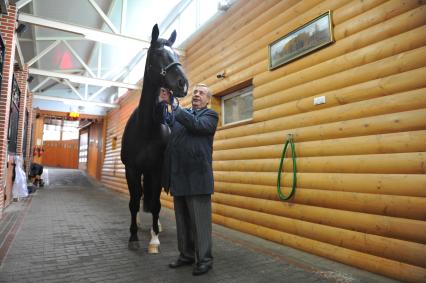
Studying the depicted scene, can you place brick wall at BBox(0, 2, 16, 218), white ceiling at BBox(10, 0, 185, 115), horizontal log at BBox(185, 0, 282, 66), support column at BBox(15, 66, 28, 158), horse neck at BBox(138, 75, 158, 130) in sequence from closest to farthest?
horse neck at BBox(138, 75, 158, 130) < horizontal log at BBox(185, 0, 282, 66) < brick wall at BBox(0, 2, 16, 218) < white ceiling at BBox(10, 0, 185, 115) < support column at BBox(15, 66, 28, 158)

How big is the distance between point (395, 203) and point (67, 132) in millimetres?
26426

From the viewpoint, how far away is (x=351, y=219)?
266 centimetres

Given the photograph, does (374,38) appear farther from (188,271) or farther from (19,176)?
(19,176)

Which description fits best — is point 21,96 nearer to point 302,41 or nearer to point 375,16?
point 302,41

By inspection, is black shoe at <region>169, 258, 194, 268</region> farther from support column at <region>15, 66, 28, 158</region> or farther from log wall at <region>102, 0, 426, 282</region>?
support column at <region>15, 66, 28, 158</region>

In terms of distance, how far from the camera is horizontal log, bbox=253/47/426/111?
2.29m

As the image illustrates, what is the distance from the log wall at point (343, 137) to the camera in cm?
226

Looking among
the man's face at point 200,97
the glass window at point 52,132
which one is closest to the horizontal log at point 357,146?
the man's face at point 200,97

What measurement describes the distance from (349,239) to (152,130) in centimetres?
217

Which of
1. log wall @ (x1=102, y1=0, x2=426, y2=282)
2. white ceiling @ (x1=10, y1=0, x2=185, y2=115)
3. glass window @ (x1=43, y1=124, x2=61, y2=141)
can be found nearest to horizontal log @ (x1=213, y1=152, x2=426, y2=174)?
log wall @ (x1=102, y1=0, x2=426, y2=282)

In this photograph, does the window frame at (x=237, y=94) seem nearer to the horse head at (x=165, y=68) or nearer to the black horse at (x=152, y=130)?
the black horse at (x=152, y=130)

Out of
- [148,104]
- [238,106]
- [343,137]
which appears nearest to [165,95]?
[148,104]

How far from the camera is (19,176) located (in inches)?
265

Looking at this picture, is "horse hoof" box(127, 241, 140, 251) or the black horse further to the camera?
"horse hoof" box(127, 241, 140, 251)
